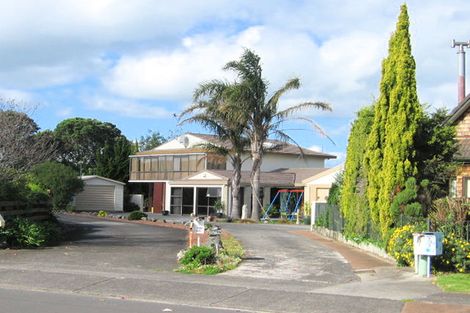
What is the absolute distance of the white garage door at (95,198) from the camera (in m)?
50.8

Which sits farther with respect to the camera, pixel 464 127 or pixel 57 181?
pixel 57 181

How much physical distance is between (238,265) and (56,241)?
7771 mm

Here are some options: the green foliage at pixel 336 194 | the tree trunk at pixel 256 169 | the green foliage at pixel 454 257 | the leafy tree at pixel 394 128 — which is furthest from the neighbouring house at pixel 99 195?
the green foliage at pixel 454 257

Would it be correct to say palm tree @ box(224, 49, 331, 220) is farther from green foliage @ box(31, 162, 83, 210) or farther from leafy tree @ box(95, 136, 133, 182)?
leafy tree @ box(95, 136, 133, 182)

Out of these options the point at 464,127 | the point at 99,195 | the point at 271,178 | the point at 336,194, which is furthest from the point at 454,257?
the point at 99,195

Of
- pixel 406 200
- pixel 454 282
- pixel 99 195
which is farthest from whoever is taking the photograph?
pixel 99 195

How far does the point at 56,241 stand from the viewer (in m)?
20.1

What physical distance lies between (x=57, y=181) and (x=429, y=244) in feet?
110

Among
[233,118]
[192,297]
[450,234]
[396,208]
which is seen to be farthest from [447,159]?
[233,118]

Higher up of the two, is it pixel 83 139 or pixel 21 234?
pixel 83 139

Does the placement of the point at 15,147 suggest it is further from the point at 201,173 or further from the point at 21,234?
the point at 201,173

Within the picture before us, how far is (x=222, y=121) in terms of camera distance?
37.2 meters

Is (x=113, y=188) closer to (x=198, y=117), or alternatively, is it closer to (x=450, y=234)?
(x=198, y=117)

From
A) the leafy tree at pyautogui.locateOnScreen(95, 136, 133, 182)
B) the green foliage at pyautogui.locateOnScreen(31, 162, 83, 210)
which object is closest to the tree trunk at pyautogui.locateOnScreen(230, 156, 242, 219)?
the green foliage at pyautogui.locateOnScreen(31, 162, 83, 210)
